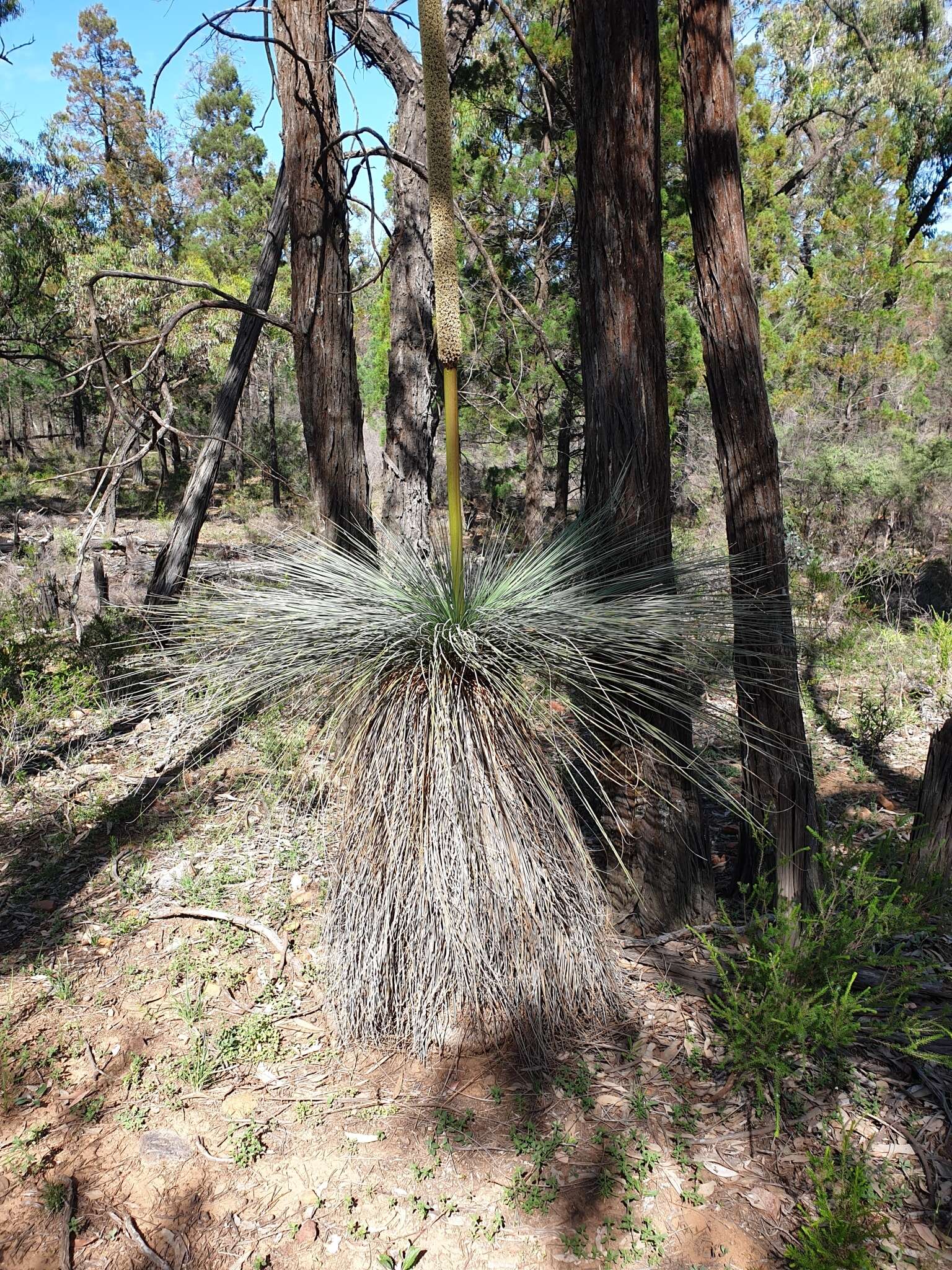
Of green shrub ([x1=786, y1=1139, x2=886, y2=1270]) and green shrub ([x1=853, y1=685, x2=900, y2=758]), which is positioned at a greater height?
green shrub ([x1=853, y1=685, x2=900, y2=758])

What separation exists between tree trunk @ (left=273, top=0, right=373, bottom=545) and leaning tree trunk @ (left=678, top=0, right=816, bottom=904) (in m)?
1.66

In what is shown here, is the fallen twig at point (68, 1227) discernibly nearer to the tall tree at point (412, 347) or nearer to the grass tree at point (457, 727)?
the grass tree at point (457, 727)

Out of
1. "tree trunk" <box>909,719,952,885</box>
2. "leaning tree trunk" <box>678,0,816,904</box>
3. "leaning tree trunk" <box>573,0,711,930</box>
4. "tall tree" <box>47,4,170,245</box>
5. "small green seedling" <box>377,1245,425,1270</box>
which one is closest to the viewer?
"small green seedling" <box>377,1245,425,1270</box>

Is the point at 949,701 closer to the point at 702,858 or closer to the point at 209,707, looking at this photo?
the point at 702,858

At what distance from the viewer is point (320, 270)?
3818mm

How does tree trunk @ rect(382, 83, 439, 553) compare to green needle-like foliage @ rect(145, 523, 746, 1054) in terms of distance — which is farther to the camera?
tree trunk @ rect(382, 83, 439, 553)

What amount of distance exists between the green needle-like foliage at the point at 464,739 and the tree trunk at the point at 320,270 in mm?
1227

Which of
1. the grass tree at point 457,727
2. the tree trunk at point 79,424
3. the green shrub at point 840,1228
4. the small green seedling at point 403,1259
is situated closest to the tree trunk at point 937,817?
the grass tree at point 457,727

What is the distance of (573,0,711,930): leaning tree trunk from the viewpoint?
2633 millimetres

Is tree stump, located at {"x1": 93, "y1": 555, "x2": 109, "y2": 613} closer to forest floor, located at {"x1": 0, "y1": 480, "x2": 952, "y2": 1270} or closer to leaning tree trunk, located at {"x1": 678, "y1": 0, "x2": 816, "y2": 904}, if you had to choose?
forest floor, located at {"x1": 0, "y1": 480, "x2": 952, "y2": 1270}

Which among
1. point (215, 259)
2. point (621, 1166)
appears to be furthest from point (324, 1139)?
point (215, 259)

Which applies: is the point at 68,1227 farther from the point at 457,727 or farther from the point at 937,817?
the point at 937,817

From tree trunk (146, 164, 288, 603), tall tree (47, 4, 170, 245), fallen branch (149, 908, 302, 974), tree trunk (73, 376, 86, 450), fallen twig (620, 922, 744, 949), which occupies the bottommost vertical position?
fallen branch (149, 908, 302, 974)

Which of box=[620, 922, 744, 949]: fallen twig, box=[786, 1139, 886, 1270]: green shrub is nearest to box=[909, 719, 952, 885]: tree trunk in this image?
box=[620, 922, 744, 949]: fallen twig
